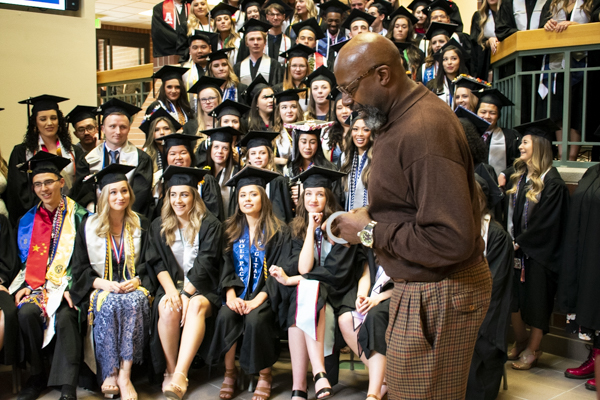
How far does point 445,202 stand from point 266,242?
2.73m

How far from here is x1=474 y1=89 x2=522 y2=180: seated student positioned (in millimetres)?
5105

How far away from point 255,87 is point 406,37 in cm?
201

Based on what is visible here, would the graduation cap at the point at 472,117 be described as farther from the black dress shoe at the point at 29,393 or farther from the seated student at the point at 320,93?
the black dress shoe at the point at 29,393

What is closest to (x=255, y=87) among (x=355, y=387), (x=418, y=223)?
(x=355, y=387)

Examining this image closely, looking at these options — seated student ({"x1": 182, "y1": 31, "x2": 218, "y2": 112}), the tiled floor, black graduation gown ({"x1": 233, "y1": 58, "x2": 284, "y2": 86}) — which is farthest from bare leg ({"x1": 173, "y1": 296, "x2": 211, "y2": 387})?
black graduation gown ({"x1": 233, "y1": 58, "x2": 284, "y2": 86})

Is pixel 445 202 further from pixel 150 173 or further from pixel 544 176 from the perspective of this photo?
pixel 150 173

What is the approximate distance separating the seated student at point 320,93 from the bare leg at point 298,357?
248cm

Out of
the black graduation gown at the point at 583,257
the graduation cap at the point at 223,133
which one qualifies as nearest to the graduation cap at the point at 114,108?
the graduation cap at the point at 223,133

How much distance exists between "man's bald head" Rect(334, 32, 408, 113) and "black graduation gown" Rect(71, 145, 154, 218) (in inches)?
139

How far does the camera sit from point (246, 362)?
12.4 ft

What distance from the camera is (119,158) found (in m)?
5.01

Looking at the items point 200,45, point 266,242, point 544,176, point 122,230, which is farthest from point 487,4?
point 122,230

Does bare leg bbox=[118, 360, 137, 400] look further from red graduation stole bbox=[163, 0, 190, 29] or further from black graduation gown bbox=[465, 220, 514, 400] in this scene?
red graduation stole bbox=[163, 0, 190, 29]

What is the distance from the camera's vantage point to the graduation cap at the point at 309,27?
21.7 ft
